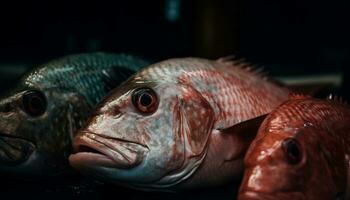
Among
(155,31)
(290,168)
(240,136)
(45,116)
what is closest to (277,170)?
(290,168)

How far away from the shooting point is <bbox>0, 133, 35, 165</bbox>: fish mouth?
1844 millimetres

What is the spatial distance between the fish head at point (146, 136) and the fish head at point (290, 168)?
12.4 inches

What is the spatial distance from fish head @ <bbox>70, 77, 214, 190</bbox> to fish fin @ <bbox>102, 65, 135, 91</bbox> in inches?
16.8

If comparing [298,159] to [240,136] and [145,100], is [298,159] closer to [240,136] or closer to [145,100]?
[240,136]

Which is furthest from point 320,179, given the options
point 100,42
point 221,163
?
point 100,42

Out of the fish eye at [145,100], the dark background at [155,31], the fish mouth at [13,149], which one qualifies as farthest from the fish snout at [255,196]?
the dark background at [155,31]

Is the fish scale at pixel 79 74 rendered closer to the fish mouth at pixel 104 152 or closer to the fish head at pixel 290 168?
the fish mouth at pixel 104 152

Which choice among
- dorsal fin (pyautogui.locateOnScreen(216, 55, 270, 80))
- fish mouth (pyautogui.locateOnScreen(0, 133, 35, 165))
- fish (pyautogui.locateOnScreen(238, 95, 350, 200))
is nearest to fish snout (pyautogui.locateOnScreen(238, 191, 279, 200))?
fish (pyautogui.locateOnScreen(238, 95, 350, 200))

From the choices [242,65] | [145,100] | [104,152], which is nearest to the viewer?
[104,152]

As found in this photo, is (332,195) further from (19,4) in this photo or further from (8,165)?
(19,4)

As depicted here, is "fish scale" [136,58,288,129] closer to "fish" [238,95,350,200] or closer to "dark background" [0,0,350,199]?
"fish" [238,95,350,200]

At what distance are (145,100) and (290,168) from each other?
559 millimetres

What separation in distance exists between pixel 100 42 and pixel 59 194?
4.85 m

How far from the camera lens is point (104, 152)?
4.90 feet
